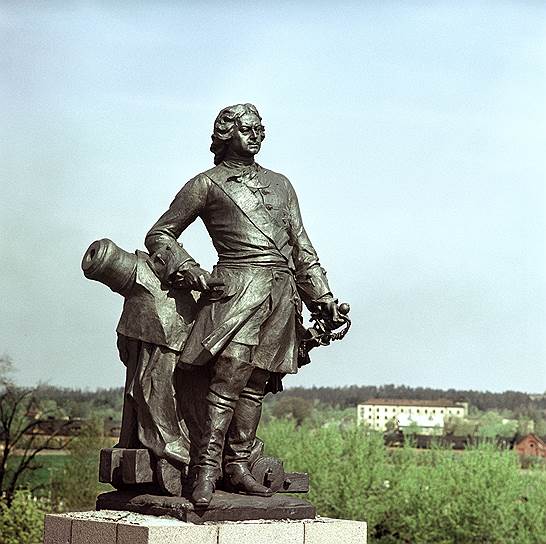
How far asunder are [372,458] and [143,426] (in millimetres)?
21294

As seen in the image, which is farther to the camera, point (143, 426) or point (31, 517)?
point (31, 517)

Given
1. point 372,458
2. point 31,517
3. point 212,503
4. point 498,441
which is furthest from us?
point 498,441

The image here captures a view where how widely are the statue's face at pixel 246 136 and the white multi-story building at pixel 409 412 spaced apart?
25920mm

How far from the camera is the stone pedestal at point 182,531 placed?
21.2 ft

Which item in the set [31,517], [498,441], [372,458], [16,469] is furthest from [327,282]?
[498,441]

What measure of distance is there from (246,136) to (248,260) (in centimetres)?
81

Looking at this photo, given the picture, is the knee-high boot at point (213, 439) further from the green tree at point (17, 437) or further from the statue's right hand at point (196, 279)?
the green tree at point (17, 437)

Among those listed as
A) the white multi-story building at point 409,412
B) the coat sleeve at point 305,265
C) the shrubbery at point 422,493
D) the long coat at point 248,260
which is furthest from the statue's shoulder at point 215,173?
the white multi-story building at point 409,412

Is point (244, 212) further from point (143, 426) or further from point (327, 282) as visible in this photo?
point (143, 426)

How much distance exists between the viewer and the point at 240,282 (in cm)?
714

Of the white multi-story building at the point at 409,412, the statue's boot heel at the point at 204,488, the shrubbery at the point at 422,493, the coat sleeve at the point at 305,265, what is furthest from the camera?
the white multi-story building at the point at 409,412

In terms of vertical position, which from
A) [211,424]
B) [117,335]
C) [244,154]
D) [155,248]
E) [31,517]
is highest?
[244,154]

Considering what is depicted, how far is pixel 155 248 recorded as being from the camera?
730 cm

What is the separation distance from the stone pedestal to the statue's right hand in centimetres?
137
